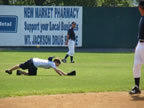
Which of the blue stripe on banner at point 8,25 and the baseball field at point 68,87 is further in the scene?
the blue stripe on banner at point 8,25

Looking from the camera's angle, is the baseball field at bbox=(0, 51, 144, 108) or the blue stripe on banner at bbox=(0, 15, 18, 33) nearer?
the baseball field at bbox=(0, 51, 144, 108)

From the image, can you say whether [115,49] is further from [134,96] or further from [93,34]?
[134,96]

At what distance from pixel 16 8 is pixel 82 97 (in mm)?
23166

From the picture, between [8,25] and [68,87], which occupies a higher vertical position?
[8,25]

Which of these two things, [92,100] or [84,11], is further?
[84,11]

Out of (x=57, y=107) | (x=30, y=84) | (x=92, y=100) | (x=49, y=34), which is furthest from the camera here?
(x=49, y=34)

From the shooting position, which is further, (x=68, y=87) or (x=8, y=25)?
(x=8, y=25)

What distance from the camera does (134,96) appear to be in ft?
30.8

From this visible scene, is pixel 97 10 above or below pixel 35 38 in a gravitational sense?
above

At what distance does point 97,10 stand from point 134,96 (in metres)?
23.1

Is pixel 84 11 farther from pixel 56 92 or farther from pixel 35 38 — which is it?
pixel 56 92

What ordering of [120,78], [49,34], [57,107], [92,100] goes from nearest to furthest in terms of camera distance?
[57,107] → [92,100] → [120,78] → [49,34]

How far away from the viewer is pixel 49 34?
31125mm

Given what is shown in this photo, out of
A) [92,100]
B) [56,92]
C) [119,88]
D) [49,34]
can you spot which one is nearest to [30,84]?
[56,92]
